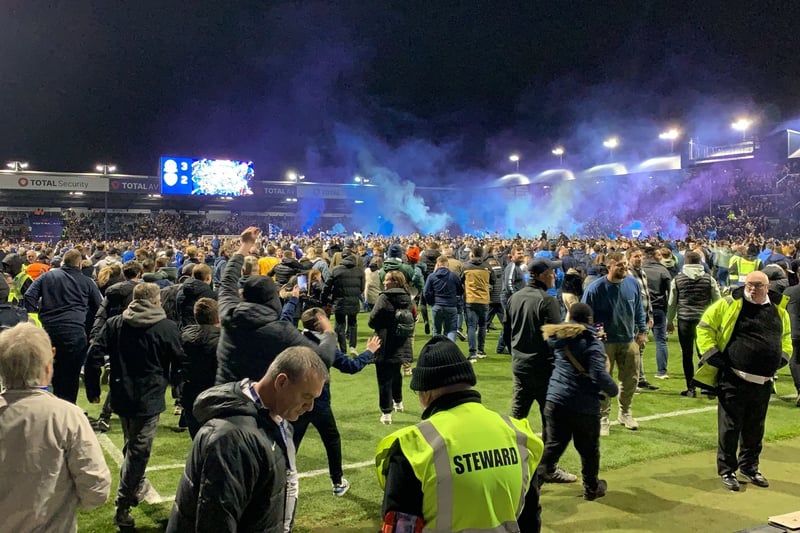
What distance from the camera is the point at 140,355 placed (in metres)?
4.93

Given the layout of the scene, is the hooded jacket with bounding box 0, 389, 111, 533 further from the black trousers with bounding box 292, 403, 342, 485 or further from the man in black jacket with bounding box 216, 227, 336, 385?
the black trousers with bounding box 292, 403, 342, 485

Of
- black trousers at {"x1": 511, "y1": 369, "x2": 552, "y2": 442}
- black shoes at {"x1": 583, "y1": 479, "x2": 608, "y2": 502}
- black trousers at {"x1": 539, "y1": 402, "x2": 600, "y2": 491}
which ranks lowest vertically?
black shoes at {"x1": 583, "y1": 479, "x2": 608, "y2": 502}

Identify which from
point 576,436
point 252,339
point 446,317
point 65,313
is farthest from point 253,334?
point 446,317

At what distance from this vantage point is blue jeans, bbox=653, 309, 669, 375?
9.69 metres

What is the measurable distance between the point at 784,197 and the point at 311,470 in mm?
40553

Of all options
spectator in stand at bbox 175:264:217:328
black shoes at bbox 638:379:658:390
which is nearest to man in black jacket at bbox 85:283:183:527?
spectator in stand at bbox 175:264:217:328

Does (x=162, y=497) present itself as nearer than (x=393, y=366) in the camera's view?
Yes

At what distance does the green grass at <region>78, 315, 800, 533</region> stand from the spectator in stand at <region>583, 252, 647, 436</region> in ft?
1.05

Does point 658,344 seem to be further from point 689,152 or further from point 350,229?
point 350,229

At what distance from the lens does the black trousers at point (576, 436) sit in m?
4.99

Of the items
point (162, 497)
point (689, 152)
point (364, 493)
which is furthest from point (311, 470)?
point (689, 152)

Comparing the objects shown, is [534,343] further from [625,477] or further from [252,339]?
[252,339]

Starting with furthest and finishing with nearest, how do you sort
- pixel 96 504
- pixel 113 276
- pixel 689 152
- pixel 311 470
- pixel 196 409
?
pixel 689 152 → pixel 113 276 → pixel 311 470 → pixel 96 504 → pixel 196 409

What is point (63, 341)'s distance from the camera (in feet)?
22.6
